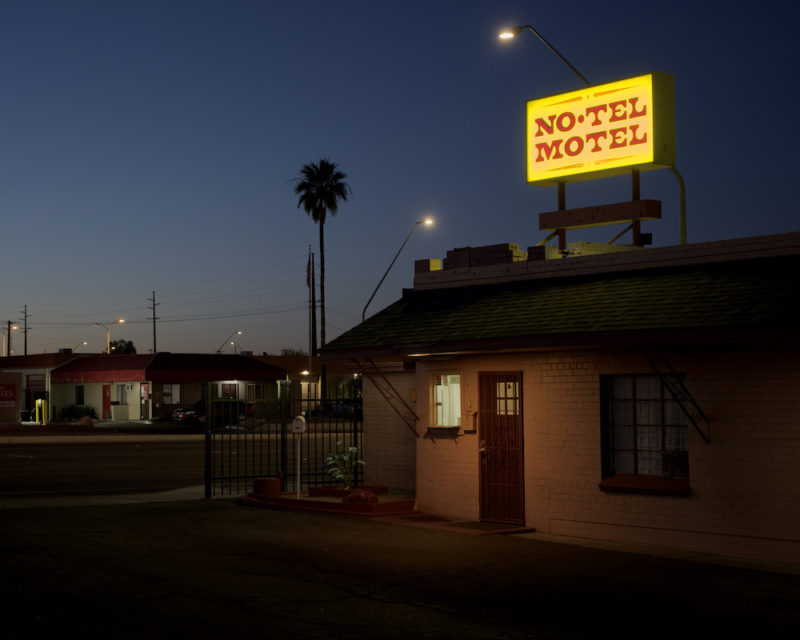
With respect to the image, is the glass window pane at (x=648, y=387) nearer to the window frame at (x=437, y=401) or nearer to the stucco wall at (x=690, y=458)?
the stucco wall at (x=690, y=458)

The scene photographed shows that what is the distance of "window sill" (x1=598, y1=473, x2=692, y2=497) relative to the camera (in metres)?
13.3

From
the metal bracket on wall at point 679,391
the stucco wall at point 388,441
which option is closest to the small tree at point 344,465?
the stucco wall at point 388,441

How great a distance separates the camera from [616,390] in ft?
47.5

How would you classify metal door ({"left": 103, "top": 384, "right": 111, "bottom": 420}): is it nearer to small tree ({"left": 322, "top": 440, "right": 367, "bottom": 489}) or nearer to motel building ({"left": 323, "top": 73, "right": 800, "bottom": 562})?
small tree ({"left": 322, "top": 440, "right": 367, "bottom": 489})

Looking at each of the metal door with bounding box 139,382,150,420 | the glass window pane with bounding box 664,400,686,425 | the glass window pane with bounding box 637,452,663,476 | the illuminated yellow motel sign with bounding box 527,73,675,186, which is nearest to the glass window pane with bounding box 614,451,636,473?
the glass window pane with bounding box 637,452,663,476

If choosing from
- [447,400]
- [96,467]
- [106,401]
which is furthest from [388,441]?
[106,401]

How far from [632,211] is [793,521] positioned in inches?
294

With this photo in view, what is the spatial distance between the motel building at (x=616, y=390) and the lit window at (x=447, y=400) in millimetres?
29

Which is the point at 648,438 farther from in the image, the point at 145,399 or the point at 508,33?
the point at 145,399

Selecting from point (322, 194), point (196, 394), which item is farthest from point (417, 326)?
point (196, 394)

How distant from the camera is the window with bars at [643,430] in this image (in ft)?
45.2

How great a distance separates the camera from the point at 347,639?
826 cm

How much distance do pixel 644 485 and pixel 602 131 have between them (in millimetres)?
7523

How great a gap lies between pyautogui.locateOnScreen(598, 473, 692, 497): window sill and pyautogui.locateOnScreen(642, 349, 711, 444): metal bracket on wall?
0.74 meters
